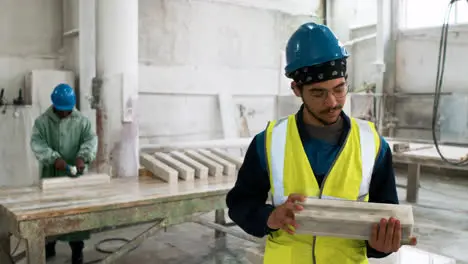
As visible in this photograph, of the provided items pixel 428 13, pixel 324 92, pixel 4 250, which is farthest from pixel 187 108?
pixel 324 92

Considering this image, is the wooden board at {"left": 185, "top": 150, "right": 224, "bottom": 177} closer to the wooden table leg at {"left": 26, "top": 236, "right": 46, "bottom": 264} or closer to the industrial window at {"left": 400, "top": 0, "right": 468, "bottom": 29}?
Result: the wooden table leg at {"left": 26, "top": 236, "right": 46, "bottom": 264}

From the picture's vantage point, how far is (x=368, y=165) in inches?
55.5

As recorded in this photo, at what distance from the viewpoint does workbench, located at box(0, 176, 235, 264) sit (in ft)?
8.56

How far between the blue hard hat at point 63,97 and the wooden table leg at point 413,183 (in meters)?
4.40

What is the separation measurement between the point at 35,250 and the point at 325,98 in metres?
1.99

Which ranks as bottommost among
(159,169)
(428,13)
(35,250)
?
(35,250)

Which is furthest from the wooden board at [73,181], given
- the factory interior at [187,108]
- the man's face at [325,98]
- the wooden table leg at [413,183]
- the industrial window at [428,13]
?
the industrial window at [428,13]

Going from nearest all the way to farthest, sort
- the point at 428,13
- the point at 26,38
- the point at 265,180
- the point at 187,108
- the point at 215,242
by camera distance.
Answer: the point at 265,180, the point at 215,242, the point at 26,38, the point at 187,108, the point at 428,13

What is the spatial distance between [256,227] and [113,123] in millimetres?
3032

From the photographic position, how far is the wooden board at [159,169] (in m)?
3.58

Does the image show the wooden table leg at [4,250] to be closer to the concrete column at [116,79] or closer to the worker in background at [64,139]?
the worker in background at [64,139]

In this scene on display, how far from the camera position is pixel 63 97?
387cm

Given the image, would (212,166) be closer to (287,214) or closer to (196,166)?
(196,166)

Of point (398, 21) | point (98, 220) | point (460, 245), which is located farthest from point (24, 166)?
point (398, 21)
